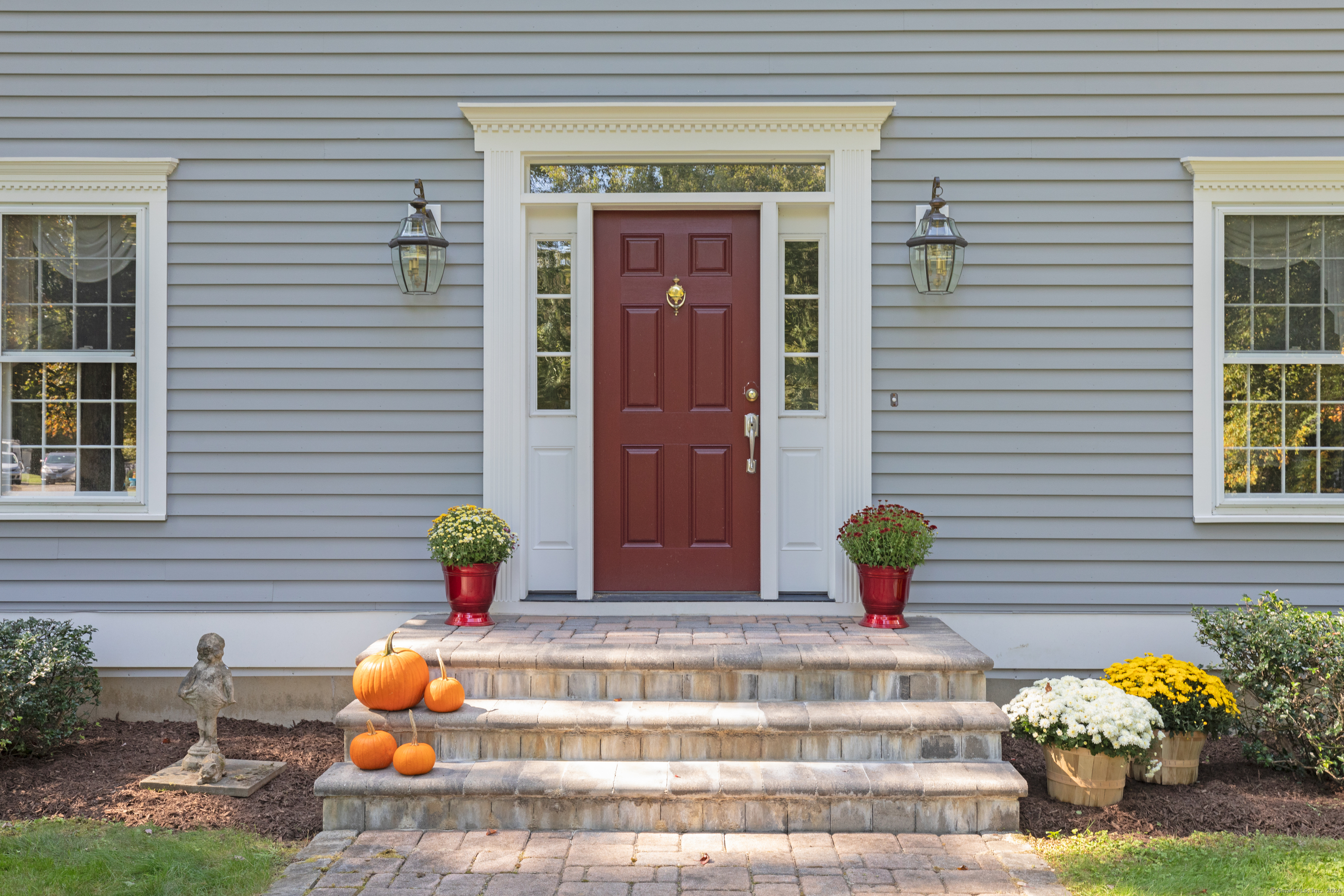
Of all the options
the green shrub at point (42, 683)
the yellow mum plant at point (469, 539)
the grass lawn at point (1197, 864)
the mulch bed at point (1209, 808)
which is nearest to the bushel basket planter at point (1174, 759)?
the mulch bed at point (1209, 808)

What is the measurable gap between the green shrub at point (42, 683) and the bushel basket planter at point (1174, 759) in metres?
4.64

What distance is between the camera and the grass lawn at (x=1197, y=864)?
3061 mm

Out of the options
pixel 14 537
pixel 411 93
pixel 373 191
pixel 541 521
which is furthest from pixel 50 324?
pixel 541 521

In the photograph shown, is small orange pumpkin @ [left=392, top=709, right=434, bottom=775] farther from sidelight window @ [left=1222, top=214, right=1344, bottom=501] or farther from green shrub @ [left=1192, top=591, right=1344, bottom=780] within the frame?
sidelight window @ [left=1222, top=214, right=1344, bottom=501]

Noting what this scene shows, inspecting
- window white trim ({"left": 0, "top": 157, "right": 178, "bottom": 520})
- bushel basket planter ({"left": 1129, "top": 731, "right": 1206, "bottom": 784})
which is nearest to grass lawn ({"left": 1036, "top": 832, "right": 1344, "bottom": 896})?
bushel basket planter ({"left": 1129, "top": 731, "right": 1206, "bottom": 784})

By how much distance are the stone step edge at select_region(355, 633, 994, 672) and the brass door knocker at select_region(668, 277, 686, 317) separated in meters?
1.78

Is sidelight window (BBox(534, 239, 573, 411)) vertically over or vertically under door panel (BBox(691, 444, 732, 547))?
over

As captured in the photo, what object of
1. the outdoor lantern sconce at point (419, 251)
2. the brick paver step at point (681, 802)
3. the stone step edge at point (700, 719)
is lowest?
the brick paver step at point (681, 802)

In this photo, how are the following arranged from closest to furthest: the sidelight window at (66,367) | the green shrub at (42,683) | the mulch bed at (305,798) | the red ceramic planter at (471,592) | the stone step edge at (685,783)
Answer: the stone step edge at (685,783) < the mulch bed at (305,798) < the green shrub at (42,683) < the red ceramic planter at (471,592) < the sidelight window at (66,367)

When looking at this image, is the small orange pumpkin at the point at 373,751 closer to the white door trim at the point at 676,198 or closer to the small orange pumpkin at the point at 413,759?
the small orange pumpkin at the point at 413,759

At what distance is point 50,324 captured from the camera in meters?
4.82

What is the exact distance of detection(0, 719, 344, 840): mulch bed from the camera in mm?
3633

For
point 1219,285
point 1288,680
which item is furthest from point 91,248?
point 1288,680

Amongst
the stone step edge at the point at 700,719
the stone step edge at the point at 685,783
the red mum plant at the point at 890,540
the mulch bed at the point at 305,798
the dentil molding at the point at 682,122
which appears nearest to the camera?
the stone step edge at the point at 685,783
